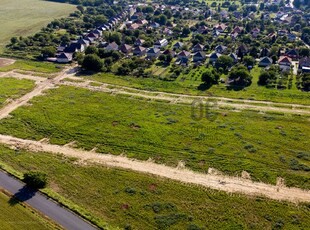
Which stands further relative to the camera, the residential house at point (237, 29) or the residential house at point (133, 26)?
the residential house at point (133, 26)

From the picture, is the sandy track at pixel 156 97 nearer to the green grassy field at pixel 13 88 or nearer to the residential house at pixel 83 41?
the green grassy field at pixel 13 88

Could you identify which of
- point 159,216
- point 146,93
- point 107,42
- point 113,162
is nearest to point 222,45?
point 107,42

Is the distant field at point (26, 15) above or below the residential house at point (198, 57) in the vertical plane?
above

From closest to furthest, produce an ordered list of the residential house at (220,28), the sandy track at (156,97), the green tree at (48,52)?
the sandy track at (156,97), the green tree at (48,52), the residential house at (220,28)

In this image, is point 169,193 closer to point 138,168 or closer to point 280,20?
point 138,168

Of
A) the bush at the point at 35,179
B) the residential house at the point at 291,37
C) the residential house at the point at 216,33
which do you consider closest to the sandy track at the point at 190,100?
the bush at the point at 35,179

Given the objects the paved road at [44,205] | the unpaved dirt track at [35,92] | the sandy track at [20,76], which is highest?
the sandy track at [20,76]

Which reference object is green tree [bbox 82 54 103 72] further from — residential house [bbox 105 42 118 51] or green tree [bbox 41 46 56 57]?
residential house [bbox 105 42 118 51]
